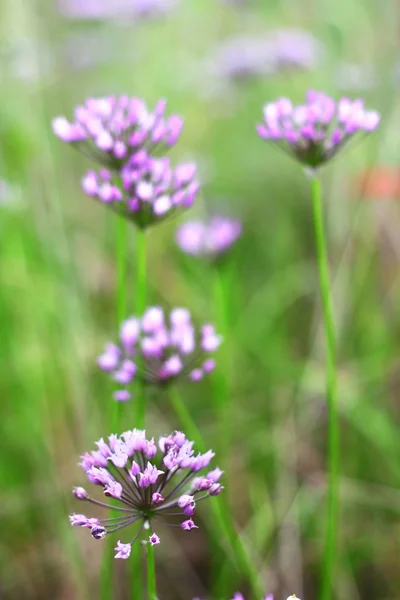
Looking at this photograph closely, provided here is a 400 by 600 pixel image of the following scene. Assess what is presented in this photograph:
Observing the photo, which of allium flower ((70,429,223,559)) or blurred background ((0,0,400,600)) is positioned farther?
blurred background ((0,0,400,600))

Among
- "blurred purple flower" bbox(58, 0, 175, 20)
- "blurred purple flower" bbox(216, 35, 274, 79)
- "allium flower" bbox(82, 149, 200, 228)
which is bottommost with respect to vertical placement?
"allium flower" bbox(82, 149, 200, 228)

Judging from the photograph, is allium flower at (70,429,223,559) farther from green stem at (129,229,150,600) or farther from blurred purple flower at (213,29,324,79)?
blurred purple flower at (213,29,324,79)

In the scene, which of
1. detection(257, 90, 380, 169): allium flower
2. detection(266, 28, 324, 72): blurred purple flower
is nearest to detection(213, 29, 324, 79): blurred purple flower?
detection(266, 28, 324, 72): blurred purple flower

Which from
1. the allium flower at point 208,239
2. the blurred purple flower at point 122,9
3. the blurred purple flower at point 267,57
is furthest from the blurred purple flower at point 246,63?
the allium flower at point 208,239

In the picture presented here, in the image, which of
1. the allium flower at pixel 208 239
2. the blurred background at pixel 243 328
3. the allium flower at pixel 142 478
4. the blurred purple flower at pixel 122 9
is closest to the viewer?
the allium flower at pixel 142 478

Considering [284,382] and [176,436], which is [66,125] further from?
[284,382]

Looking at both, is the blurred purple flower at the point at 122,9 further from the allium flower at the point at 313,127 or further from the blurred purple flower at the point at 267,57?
the allium flower at the point at 313,127

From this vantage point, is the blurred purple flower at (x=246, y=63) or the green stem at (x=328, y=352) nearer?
the green stem at (x=328, y=352)

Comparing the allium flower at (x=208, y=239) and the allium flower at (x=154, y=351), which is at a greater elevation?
the allium flower at (x=208, y=239)
